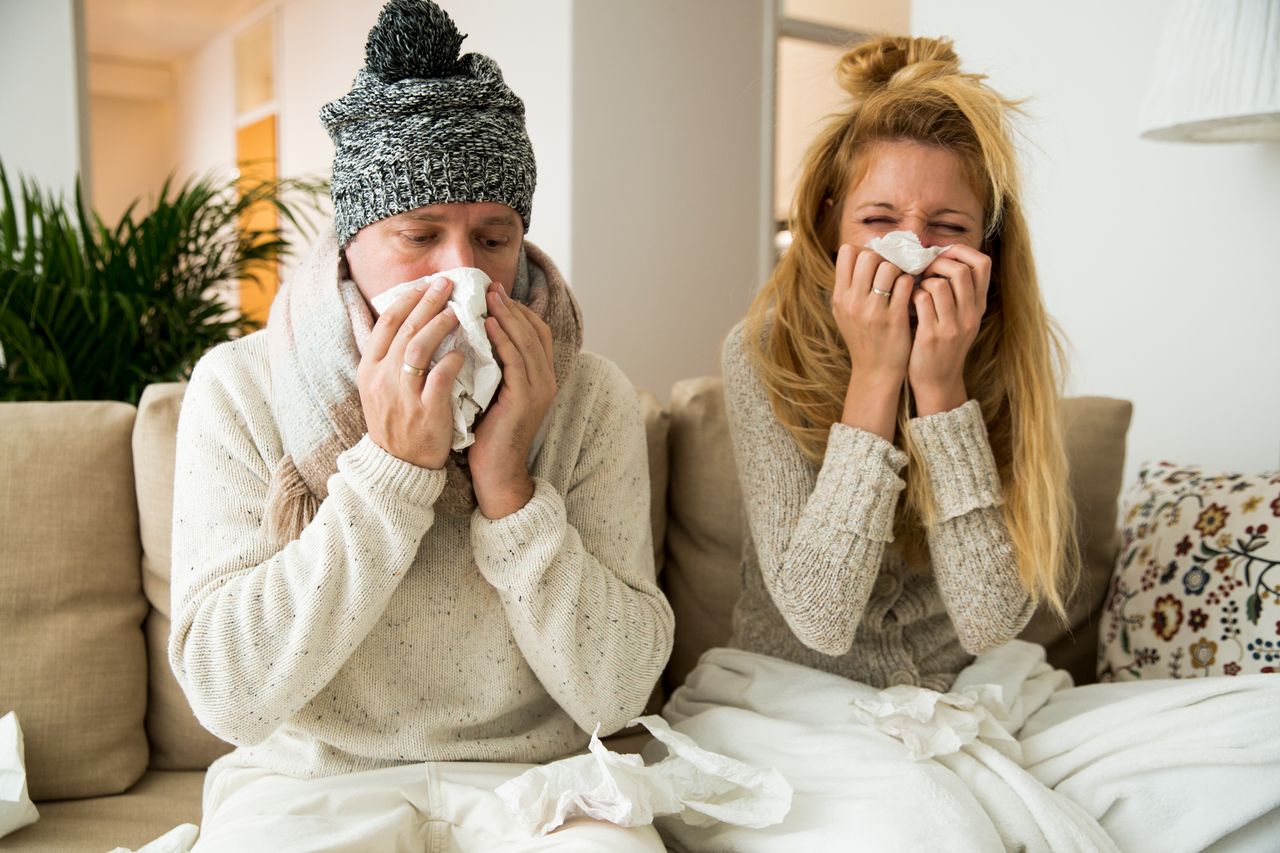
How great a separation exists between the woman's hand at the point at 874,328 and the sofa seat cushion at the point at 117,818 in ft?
3.29

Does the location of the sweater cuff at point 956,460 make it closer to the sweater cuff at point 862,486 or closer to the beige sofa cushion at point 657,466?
the sweater cuff at point 862,486

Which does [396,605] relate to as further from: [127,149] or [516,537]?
[127,149]

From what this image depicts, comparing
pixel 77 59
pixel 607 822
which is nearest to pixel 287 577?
pixel 607 822

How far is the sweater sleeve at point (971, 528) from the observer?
1286mm

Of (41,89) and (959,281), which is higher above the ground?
(41,89)

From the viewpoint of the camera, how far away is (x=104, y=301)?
2020mm

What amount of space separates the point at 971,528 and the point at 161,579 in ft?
3.57

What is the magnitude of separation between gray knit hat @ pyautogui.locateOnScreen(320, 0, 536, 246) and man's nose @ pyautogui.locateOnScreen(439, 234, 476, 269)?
0.05 m

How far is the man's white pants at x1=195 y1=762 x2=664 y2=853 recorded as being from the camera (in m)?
1.00

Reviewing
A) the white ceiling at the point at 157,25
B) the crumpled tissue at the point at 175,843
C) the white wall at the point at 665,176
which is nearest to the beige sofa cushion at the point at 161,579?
the crumpled tissue at the point at 175,843

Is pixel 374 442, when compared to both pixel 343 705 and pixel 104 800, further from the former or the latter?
pixel 104 800

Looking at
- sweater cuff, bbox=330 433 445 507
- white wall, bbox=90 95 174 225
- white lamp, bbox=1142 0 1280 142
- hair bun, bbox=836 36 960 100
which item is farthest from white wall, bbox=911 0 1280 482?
white wall, bbox=90 95 174 225

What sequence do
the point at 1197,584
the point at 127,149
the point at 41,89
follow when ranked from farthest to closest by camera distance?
the point at 127,149
the point at 41,89
the point at 1197,584

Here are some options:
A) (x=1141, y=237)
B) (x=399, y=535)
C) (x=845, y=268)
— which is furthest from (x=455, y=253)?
(x=1141, y=237)
